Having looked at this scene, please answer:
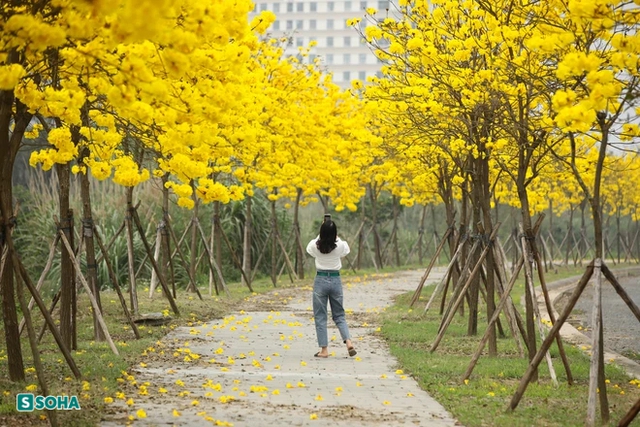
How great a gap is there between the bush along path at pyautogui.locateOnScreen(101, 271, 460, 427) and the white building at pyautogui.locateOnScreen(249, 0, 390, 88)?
104661 millimetres

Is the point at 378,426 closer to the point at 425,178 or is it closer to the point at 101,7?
the point at 101,7

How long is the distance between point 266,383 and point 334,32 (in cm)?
11218

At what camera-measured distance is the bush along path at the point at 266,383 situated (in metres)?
7.93

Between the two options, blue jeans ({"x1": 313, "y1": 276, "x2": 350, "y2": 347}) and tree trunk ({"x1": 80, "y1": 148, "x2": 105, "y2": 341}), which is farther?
blue jeans ({"x1": 313, "y1": 276, "x2": 350, "y2": 347})

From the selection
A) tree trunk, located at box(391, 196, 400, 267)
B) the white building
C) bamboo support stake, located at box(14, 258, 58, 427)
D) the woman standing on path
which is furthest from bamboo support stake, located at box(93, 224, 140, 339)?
the white building

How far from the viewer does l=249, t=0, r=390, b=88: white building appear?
388 feet

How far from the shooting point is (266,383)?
31.9 feet

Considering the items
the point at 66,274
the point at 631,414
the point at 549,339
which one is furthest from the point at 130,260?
the point at 631,414

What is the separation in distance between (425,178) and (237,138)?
6.20 metres

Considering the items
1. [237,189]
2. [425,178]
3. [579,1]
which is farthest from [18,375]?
[425,178]

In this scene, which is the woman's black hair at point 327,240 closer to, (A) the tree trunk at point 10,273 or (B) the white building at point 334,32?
(A) the tree trunk at point 10,273

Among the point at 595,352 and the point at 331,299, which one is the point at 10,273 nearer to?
the point at 331,299

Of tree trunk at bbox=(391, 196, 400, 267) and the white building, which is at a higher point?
the white building

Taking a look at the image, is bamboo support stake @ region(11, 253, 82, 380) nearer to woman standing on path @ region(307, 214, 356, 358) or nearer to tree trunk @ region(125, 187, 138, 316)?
woman standing on path @ region(307, 214, 356, 358)
